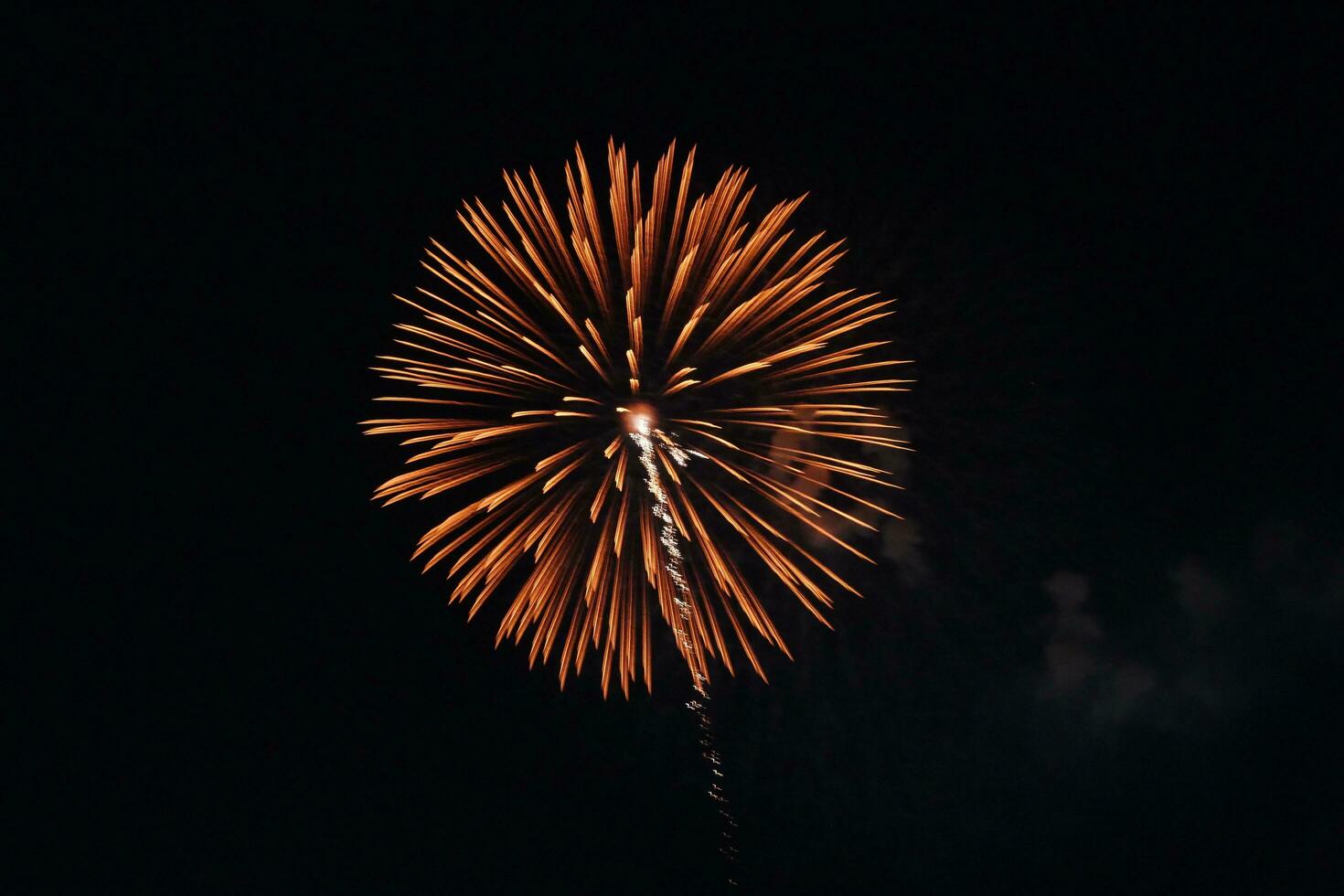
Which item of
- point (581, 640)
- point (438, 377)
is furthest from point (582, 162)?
point (581, 640)

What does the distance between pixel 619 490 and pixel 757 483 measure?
5.93 ft

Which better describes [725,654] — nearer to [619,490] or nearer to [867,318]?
[619,490]

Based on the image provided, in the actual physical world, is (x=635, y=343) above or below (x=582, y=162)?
below

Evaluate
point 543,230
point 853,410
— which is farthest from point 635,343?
point 853,410

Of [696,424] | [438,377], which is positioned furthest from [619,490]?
[438,377]

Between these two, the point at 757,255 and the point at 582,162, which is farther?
the point at 757,255

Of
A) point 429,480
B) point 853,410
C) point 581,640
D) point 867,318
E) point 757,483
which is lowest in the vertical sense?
point 581,640

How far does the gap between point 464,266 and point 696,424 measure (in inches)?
141

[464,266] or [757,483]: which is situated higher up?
[464,266]

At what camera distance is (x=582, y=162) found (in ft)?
33.1

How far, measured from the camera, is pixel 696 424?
419 inches

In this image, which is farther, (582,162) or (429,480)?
(429,480)

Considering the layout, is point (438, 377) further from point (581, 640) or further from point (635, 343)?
point (581, 640)

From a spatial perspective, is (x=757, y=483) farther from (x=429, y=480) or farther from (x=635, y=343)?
(x=429, y=480)
